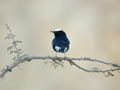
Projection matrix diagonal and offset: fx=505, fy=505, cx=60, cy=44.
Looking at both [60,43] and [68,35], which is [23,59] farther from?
[68,35]

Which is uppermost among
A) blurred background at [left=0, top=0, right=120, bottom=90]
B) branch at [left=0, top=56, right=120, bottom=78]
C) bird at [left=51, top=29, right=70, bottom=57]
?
branch at [left=0, top=56, right=120, bottom=78]

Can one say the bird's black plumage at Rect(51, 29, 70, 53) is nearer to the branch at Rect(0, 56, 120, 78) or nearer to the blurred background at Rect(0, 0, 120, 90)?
the branch at Rect(0, 56, 120, 78)

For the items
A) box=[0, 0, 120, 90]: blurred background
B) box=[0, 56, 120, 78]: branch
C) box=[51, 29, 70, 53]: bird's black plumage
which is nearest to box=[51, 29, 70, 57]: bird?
box=[51, 29, 70, 53]: bird's black plumage

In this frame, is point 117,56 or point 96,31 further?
point 96,31

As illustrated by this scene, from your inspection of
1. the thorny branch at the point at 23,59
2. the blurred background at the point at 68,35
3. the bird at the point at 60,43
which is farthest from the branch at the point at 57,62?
the blurred background at the point at 68,35

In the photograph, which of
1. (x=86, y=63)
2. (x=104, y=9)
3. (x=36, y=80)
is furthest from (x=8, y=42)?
(x=104, y=9)

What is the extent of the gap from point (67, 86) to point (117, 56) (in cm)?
65

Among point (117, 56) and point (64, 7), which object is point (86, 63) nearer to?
point (117, 56)

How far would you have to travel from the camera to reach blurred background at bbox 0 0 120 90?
513 centimetres

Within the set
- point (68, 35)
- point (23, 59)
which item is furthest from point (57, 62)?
point (68, 35)

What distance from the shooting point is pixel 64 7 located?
603 cm

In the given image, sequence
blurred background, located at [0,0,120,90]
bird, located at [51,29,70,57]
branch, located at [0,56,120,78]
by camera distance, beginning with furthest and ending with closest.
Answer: blurred background, located at [0,0,120,90] < bird, located at [51,29,70,57] < branch, located at [0,56,120,78]

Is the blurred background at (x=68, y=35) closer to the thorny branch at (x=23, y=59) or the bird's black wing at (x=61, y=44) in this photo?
the bird's black wing at (x=61, y=44)

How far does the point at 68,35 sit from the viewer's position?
220 inches
